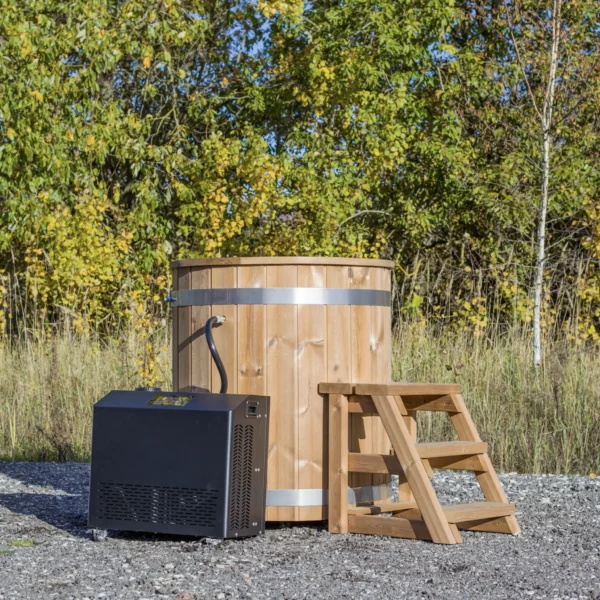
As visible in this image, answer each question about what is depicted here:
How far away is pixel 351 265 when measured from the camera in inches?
182

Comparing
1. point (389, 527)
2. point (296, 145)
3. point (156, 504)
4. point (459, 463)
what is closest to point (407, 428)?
point (459, 463)

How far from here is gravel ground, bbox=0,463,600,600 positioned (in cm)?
337

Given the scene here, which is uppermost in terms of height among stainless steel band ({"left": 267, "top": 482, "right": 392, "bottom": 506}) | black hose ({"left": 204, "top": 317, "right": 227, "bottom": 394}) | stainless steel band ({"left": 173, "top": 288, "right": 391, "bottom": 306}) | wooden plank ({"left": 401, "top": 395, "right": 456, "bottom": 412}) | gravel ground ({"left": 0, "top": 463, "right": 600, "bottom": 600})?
stainless steel band ({"left": 173, "top": 288, "right": 391, "bottom": 306})

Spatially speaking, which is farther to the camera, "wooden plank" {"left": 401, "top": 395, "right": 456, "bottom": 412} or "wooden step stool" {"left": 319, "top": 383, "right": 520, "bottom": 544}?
"wooden plank" {"left": 401, "top": 395, "right": 456, "bottom": 412}

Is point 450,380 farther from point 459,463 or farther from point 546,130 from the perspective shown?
point 546,130

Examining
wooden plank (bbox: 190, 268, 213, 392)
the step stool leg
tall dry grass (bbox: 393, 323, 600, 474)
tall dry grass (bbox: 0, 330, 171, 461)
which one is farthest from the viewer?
tall dry grass (bbox: 0, 330, 171, 461)

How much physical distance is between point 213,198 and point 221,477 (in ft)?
27.2

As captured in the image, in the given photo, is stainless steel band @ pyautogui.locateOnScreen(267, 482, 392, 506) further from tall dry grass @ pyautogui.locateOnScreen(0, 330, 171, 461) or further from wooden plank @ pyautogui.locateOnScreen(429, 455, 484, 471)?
tall dry grass @ pyautogui.locateOnScreen(0, 330, 171, 461)

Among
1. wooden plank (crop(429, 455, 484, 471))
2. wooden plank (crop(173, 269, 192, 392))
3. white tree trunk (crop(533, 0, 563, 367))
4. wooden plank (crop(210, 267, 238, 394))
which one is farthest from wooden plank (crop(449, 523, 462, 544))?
white tree trunk (crop(533, 0, 563, 367))

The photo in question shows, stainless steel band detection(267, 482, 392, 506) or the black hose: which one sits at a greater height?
the black hose

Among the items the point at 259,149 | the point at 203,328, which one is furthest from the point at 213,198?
the point at 203,328

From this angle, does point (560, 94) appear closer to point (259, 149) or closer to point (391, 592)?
point (259, 149)

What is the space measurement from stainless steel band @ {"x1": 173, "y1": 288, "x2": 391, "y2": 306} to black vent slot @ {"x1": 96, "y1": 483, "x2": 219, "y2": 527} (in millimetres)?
871

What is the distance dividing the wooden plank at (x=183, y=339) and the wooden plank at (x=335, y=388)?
2.11 ft
